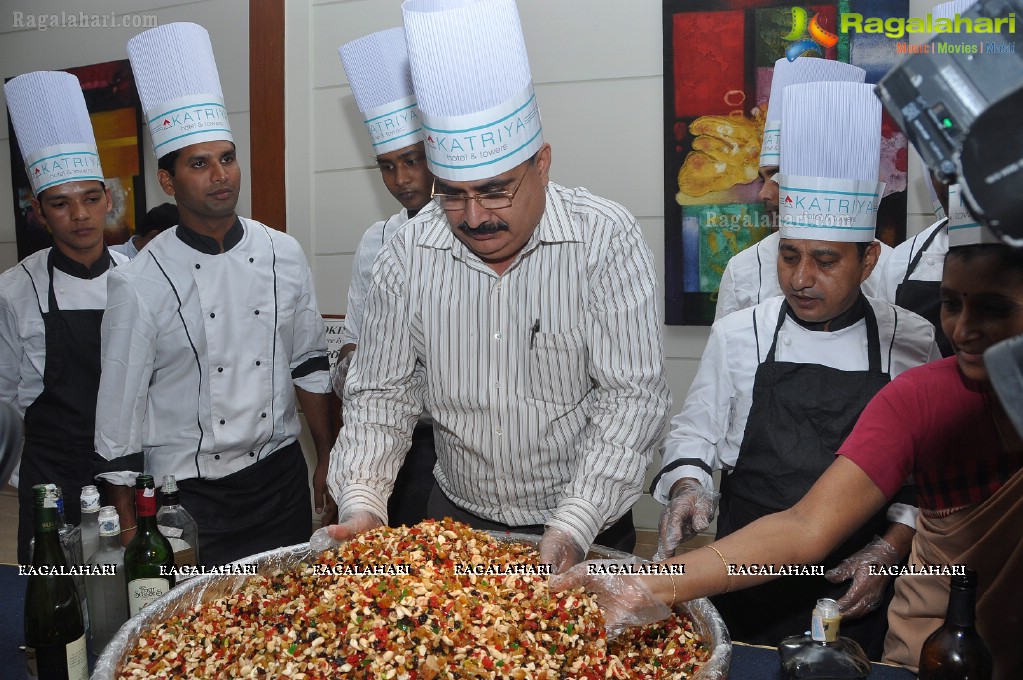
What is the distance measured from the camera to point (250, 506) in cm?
237

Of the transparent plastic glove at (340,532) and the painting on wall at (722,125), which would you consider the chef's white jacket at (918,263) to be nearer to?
the painting on wall at (722,125)

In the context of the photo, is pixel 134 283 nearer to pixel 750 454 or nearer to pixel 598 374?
pixel 598 374

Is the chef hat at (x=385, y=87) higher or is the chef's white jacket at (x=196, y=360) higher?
the chef hat at (x=385, y=87)

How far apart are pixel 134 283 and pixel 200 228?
26 centimetres

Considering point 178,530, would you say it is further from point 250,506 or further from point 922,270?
point 922,270

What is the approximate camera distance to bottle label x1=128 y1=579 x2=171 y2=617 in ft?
4.52

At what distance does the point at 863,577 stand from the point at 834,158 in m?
0.93

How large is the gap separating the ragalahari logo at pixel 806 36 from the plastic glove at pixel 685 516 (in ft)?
6.79

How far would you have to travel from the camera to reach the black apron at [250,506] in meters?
2.30

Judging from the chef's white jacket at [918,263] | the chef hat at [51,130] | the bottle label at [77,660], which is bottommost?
the bottle label at [77,660]

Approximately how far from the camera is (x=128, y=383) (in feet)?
7.12

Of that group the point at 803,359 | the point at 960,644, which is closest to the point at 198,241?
the point at 803,359

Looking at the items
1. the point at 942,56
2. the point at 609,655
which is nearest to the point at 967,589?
the point at 609,655

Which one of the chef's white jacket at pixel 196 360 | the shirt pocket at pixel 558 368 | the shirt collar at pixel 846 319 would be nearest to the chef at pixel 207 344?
the chef's white jacket at pixel 196 360
